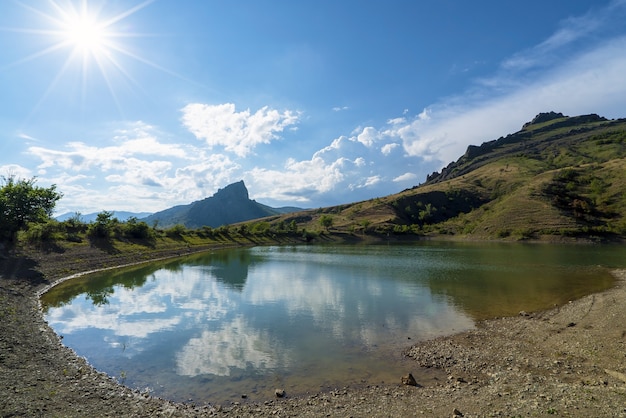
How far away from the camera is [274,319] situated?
30.9 m

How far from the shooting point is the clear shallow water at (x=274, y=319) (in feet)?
62.2

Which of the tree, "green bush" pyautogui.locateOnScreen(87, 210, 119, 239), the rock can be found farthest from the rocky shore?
"green bush" pyautogui.locateOnScreen(87, 210, 119, 239)

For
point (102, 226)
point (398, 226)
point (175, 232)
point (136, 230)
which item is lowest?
point (398, 226)

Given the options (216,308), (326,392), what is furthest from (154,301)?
(326,392)

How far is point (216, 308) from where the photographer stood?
3556cm

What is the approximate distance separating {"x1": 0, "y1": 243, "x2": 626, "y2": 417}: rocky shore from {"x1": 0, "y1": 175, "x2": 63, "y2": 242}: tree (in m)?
38.8

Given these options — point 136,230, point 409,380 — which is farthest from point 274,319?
point 136,230

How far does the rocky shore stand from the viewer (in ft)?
44.2

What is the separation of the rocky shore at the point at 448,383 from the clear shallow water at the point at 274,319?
1513mm

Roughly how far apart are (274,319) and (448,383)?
17185 millimetres

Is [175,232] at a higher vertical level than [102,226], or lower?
lower

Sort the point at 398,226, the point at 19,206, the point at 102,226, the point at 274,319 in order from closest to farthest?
the point at 274,319 < the point at 19,206 < the point at 102,226 < the point at 398,226

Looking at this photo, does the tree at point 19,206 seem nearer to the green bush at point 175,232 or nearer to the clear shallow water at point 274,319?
the clear shallow water at point 274,319

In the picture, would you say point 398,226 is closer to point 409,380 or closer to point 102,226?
point 102,226
